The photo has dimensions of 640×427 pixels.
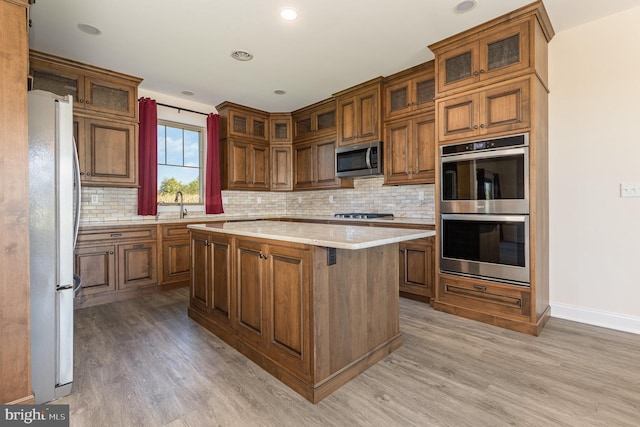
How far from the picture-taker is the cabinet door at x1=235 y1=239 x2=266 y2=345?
2168 mm

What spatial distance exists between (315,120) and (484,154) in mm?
3025

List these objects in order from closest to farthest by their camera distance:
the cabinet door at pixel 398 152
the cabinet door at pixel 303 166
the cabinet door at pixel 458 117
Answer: the cabinet door at pixel 458 117, the cabinet door at pixel 398 152, the cabinet door at pixel 303 166

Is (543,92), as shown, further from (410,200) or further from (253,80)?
(253,80)

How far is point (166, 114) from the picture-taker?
15.3ft

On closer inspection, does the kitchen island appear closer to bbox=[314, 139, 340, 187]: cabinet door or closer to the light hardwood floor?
the light hardwood floor

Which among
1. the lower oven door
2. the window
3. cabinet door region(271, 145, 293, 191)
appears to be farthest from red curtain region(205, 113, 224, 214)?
the lower oven door

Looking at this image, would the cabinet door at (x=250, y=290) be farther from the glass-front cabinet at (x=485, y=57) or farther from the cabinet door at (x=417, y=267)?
the glass-front cabinet at (x=485, y=57)

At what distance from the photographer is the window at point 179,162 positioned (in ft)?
15.4

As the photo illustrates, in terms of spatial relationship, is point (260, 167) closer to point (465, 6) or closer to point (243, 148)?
point (243, 148)

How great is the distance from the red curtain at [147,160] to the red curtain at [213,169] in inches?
32.8

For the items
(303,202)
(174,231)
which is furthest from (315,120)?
(174,231)

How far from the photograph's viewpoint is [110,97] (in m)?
3.80

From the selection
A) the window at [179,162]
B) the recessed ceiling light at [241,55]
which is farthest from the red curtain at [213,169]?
the recessed ceiling light at [241,55]

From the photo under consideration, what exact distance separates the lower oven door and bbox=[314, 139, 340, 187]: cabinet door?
2.20 meters
